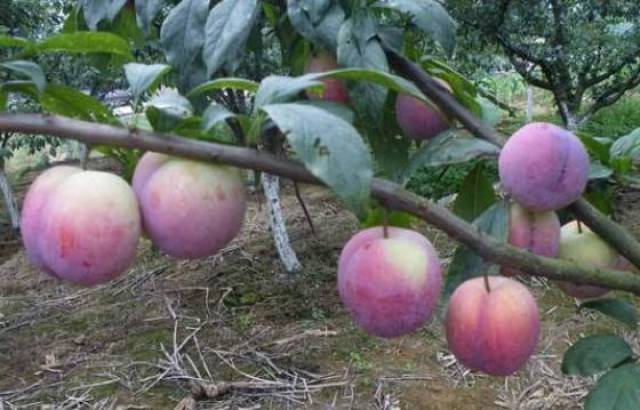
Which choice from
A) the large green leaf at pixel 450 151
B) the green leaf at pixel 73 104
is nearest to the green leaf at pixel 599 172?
the large green leaf at pixel 450 151

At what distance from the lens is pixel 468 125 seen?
65 cm

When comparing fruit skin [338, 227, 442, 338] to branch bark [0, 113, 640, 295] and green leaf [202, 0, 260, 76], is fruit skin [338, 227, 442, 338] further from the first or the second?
green leaf [202, 0, 260, 76]

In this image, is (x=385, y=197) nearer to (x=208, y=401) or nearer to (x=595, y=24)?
(x=208, y=401)

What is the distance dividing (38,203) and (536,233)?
1.27 feet

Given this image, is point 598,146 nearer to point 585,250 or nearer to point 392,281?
point 585,250

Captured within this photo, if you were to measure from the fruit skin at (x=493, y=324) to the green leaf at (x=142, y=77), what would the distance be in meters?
0.27

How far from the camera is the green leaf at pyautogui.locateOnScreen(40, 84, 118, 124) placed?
18.3 inches

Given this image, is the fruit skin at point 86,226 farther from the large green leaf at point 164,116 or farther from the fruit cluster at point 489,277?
the fruit cluster at point 489,277

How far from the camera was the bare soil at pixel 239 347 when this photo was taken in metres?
2.18

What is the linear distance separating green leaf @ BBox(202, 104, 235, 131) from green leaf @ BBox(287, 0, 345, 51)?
0.21 metres

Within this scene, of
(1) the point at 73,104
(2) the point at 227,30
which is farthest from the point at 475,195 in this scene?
(1) the point at 73,104

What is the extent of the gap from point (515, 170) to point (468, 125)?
10 cm

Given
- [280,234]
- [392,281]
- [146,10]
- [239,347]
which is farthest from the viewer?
[280,234]

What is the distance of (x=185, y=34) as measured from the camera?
668 millimetres
